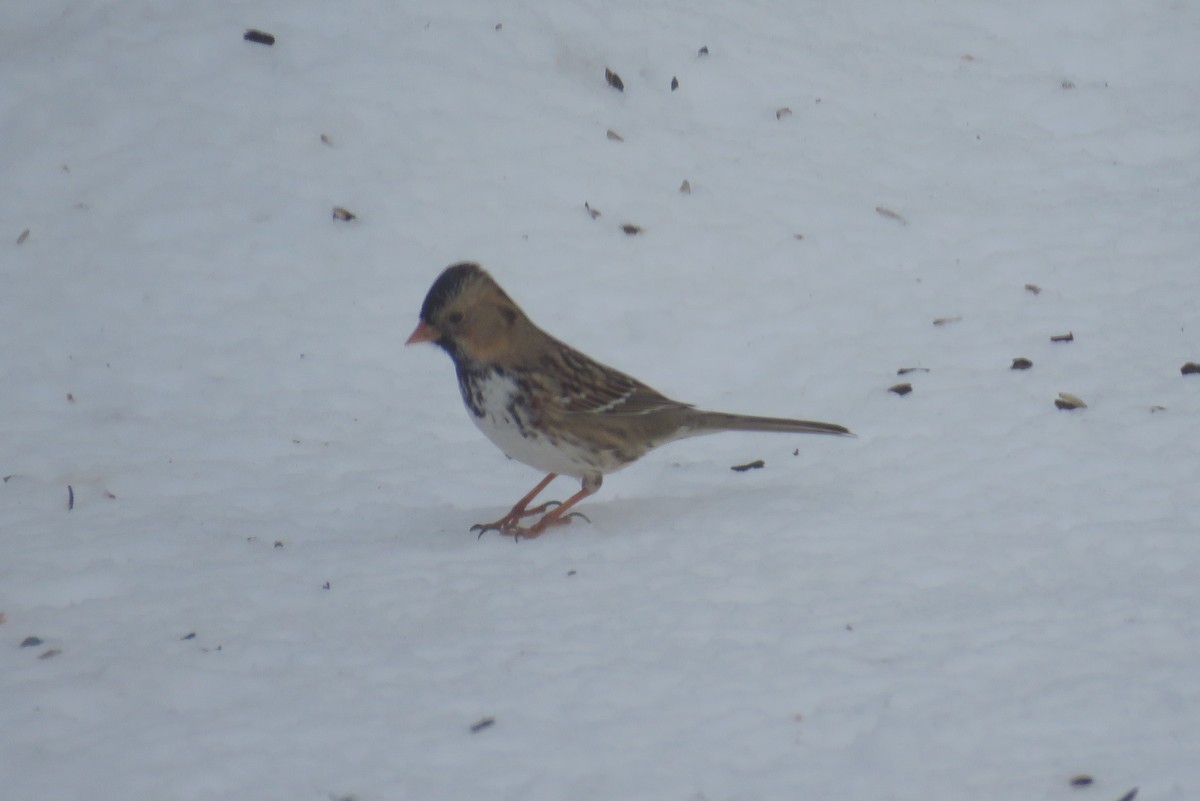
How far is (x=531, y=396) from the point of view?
5.14 m

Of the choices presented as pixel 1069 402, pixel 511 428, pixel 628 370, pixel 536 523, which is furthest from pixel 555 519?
pixel 1069 402

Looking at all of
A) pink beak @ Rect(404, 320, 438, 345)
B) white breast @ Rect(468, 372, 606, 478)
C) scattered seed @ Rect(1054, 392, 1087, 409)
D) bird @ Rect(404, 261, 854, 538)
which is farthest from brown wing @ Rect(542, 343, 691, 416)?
scattered seed @ Rect(1054, 392, 1087, 409)

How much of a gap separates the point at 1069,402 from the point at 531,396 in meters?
2.37

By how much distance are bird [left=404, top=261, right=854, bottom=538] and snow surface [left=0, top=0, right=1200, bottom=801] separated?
270 mm

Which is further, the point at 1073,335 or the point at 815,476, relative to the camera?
the point at 1073,335

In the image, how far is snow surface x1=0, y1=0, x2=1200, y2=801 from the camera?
3676mm

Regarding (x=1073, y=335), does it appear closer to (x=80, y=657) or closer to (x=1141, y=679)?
(x=1141, y=679)

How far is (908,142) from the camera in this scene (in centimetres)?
852

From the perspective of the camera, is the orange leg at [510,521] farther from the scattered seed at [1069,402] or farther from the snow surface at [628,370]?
the scattered seed at [1069,402]

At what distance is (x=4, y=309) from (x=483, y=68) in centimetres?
308

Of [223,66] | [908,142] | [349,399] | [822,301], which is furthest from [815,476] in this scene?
[223,66]

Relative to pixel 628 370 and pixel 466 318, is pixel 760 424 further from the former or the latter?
pixel 628 370

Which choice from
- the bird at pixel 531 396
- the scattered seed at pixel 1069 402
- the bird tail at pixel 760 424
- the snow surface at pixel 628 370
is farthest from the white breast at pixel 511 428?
the scattered seed at pixel 1069 402

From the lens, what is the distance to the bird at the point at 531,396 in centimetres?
514
